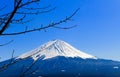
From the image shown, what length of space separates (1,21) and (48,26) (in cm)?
47

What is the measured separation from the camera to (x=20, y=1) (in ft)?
8.96

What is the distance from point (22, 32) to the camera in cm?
297

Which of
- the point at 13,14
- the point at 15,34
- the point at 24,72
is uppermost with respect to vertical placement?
the point at 13,14

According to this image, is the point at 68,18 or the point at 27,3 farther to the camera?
the point at 68,18

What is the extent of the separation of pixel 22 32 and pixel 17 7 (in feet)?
1.00

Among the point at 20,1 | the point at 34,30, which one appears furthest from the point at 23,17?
the point at 20,1

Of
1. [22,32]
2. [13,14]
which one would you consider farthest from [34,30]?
[13,14]

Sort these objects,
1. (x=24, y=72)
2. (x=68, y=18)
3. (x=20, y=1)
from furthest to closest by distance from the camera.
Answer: (x=68, y=18)
(x=24, y=72)
(x=20, y=1)

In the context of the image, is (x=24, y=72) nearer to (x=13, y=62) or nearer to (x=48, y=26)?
(x=13, y=62)

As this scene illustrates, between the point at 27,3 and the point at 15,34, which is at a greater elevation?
the point at 27,3

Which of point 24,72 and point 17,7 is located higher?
point 17,7

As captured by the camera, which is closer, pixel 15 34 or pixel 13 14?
pixel 13 14

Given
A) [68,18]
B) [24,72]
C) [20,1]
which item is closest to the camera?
[20,1]

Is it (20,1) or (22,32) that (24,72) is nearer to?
(22,32)
